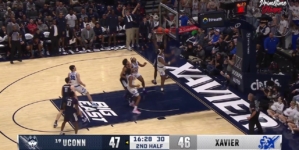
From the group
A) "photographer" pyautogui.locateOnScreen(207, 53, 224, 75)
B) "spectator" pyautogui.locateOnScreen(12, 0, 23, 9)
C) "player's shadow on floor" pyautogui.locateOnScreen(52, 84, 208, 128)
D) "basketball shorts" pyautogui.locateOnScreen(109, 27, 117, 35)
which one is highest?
"spectator" pyautogui.locateOnScreen(12, 0, 23, 9)

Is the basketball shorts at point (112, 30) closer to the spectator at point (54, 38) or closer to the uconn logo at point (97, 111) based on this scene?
the spectator at point (54, 38)

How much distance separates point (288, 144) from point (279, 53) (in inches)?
367

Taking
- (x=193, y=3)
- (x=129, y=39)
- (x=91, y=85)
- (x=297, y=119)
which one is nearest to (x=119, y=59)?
(x=129, y=39)

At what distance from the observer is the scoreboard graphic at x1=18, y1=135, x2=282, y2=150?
1502 centimetres

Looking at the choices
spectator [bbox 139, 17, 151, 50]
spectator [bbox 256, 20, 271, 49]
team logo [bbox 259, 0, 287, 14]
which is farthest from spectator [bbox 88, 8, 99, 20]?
team logo [bbox 259, 0, 287, 14]

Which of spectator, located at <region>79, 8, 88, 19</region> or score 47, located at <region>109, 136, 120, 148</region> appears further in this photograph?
spectator, located at <region>79, 8, 88, 19</region>

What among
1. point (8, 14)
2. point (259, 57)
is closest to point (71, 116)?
point (259, 57)

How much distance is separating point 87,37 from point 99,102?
6875 mm

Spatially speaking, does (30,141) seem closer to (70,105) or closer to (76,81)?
(70,105)

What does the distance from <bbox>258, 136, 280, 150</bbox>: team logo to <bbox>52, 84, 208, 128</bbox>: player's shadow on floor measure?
7072mm

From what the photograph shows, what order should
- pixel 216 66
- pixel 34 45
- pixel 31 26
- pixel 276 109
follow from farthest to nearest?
1. pixel 34 45
2. pixel 31 26
3. pixel 216 66
4. pixel 276 109

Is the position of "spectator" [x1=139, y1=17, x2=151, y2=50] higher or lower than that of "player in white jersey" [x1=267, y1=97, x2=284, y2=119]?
higher

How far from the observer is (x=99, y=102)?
23.3 metres

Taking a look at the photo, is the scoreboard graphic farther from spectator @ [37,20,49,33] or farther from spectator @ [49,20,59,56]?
spectator @ [37,20,49,33]
